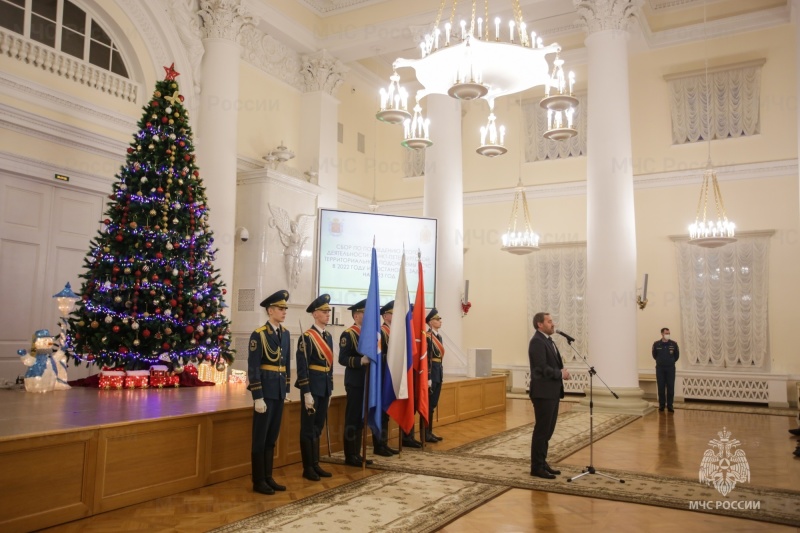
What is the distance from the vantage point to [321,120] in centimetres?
1444

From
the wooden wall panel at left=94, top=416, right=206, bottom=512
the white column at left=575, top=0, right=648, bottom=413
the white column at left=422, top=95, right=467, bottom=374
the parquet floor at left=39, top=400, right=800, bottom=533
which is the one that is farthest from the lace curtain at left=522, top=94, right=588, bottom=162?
the wooden wall panel at left=94, top=416, right=206, bottom=512

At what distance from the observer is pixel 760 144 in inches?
535

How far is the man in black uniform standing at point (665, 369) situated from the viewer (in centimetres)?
1201

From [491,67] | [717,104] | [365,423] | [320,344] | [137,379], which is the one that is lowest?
[365,423]

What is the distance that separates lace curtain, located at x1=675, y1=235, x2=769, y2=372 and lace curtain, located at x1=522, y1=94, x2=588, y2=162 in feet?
11.5

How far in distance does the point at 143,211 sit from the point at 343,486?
449 centimetres

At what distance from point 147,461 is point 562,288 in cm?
1170

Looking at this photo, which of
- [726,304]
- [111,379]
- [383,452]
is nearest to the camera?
[383,452]

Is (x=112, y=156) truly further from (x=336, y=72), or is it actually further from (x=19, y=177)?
(x=336, y=72)

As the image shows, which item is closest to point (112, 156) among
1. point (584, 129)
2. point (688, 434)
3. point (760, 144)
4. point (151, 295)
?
point (151, 295)

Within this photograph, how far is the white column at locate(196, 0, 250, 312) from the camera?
11297 millimetres

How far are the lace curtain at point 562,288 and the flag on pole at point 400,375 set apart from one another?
345 inches

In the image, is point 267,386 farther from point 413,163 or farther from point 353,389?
point 413,163

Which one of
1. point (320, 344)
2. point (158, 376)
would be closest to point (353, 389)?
point (320, 344)
